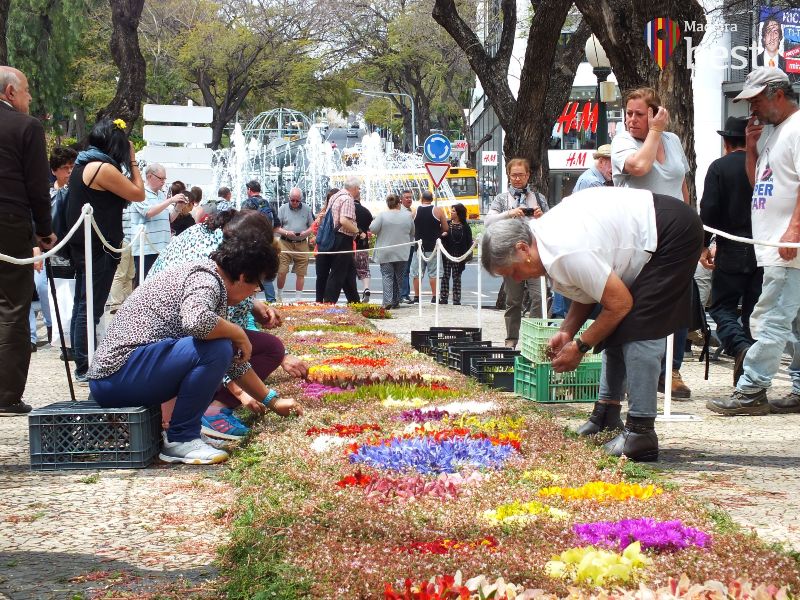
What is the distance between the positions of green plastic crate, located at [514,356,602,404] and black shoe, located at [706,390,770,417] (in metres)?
1.01

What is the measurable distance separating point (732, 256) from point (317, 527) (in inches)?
225

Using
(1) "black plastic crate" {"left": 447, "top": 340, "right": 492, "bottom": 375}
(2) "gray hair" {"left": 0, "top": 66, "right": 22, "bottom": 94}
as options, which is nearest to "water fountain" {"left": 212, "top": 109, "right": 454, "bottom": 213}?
(1) "black plastic crate" {"left": 447, "top": 340, "right": 492, "bottom": 375}

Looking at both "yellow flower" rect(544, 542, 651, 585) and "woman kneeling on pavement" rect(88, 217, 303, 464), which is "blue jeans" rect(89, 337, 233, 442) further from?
"yellow flower" rect(544, 542, 651, 585)

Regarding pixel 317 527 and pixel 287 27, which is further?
pixel 287 27

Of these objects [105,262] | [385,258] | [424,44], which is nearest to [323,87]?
[424,44]

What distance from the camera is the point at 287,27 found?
160ft

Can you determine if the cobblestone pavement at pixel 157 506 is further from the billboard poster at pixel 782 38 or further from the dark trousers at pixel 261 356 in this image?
the billboard poster at pixel 782 38

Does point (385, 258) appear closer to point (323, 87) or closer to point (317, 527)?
point (317, 527)

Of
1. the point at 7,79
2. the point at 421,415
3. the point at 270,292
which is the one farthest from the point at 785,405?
the point at 270,292

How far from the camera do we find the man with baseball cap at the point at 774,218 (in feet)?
26.2

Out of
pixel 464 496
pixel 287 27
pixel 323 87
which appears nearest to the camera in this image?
pixel 464 496

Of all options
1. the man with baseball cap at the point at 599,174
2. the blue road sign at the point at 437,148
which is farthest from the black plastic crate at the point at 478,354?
the blue road sign at the point at 437,148

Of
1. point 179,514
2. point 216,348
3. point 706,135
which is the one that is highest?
point 706,135

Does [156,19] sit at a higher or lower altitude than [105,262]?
higher
